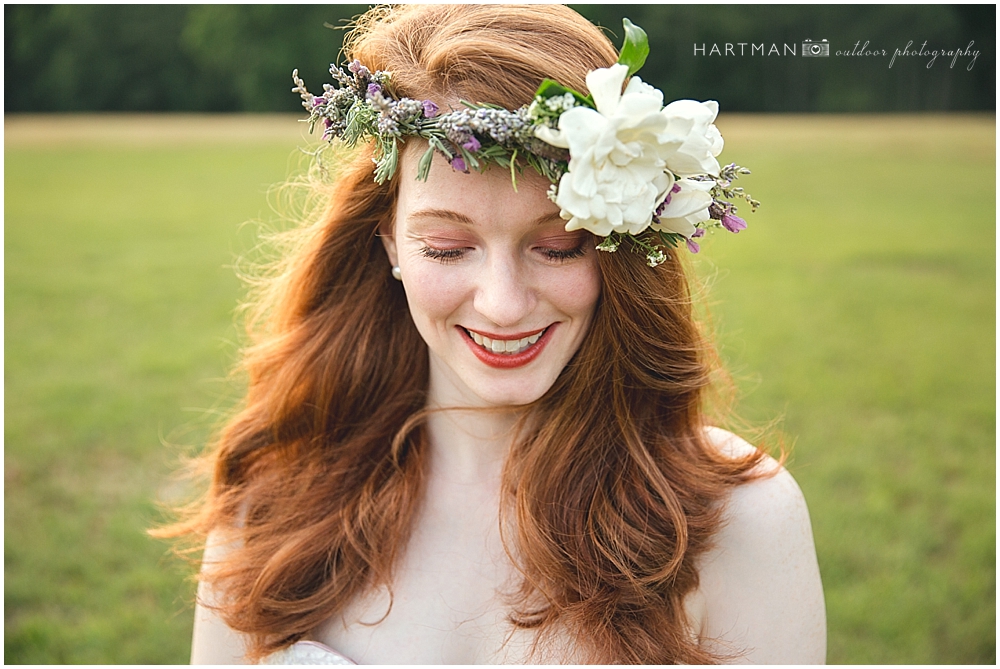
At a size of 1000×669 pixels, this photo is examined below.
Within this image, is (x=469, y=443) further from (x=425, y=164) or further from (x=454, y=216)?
(x=425, y=164)

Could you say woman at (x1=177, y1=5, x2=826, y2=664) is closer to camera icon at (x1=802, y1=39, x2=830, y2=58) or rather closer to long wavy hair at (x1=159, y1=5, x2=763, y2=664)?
long wavy hair at (x1=159, y1=5, x2=763, y2=664)

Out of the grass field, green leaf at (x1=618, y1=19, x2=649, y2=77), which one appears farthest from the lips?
the grass field

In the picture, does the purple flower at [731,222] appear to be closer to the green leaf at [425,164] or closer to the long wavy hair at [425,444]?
the long wavy hair at [425,444]

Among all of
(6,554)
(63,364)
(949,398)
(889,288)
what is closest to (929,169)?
(889,288)

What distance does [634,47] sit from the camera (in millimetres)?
1585

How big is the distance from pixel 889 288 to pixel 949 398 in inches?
123

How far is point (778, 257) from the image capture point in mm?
11008

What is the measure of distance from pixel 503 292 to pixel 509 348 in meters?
0.16

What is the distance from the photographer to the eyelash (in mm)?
1758

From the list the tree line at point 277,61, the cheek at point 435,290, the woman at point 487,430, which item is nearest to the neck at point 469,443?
the woman at point 487,430

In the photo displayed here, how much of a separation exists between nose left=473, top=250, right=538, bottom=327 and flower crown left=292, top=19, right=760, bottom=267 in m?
0.17

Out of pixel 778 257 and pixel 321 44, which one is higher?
pixel 321 44

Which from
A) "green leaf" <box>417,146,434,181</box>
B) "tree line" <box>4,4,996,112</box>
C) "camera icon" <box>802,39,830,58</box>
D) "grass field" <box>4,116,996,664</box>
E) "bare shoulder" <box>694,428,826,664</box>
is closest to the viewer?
"green leaf" <box>417,146,434,181</box>

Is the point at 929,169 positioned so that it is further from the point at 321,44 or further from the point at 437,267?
the point at 437,267
